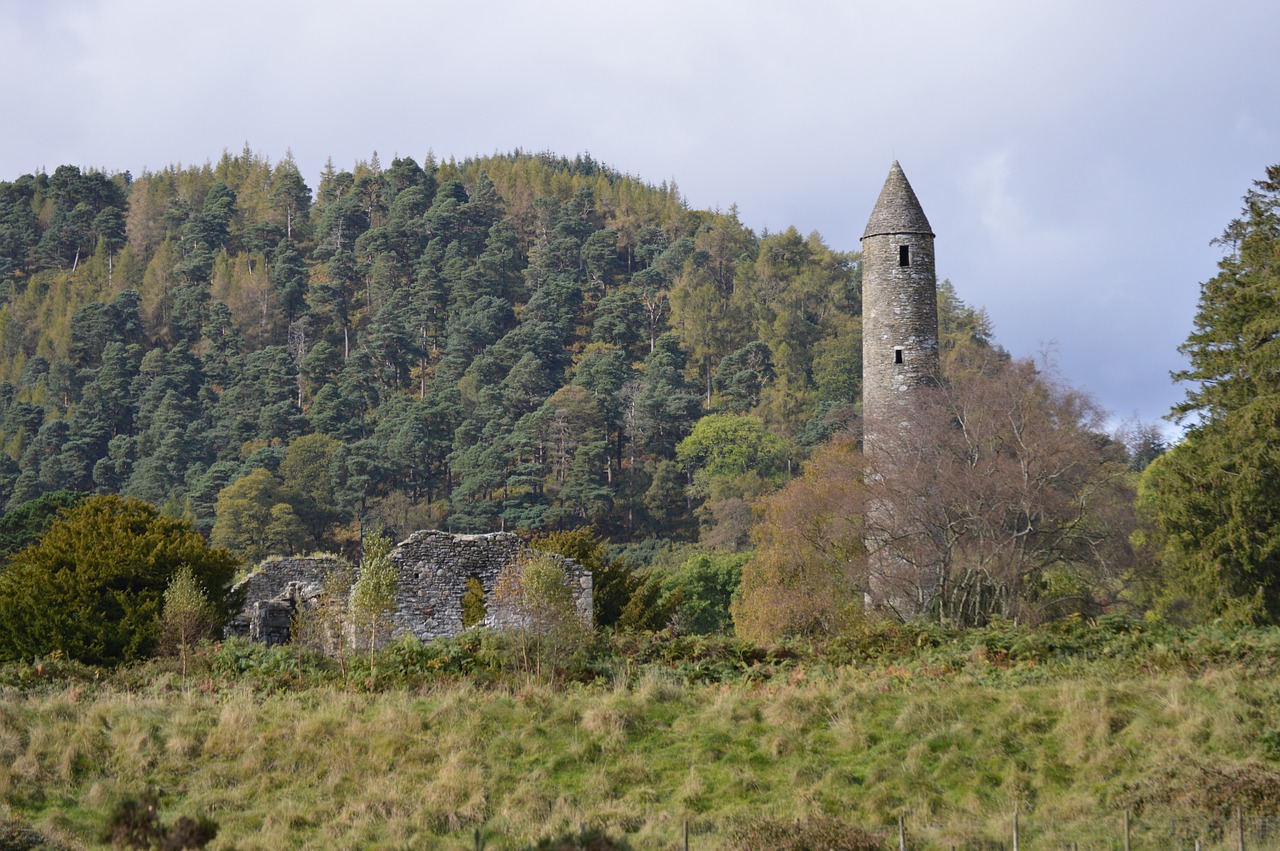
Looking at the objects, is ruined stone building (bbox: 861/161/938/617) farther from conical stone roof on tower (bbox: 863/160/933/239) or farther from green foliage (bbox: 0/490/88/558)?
green foliage (bbox: 0/490/88/558)

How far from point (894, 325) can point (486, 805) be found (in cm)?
1964

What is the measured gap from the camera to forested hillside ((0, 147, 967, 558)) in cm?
7650

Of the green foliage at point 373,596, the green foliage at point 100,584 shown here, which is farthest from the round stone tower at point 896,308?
the green foliage at point 100,584

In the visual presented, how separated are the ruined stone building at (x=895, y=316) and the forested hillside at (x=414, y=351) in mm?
29392

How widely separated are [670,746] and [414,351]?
8384 centimetres

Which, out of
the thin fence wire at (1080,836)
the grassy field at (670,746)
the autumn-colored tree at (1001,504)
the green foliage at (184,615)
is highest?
the autumn-colored tree at (1001,504)

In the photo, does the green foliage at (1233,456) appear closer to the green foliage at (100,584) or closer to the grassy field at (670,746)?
the grassy field at (670,746)

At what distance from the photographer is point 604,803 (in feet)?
48.5

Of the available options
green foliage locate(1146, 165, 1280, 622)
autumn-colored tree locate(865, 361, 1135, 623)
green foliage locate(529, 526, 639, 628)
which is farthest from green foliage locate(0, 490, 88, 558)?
green foliage locate(1146, 165, 1280, 622)

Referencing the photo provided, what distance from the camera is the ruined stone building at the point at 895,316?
30969mm

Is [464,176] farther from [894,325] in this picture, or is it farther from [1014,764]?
[1014,764]

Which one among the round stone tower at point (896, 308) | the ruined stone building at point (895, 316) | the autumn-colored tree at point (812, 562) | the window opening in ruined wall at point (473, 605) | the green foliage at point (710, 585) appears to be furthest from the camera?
the green foliage at point (710, 585)

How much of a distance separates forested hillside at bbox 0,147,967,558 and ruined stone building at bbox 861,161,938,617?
96.4 ft

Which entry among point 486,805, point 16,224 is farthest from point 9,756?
point 16,224
